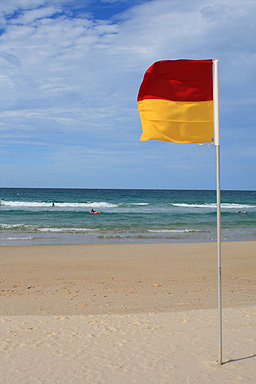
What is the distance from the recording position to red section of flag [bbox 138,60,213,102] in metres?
4.37

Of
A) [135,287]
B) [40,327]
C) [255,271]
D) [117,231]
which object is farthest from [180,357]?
[117,231]

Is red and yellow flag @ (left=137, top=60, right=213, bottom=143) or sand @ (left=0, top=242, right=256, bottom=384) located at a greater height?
red and yellow flag @ (left=137, top=60, right=213, bottom=143)

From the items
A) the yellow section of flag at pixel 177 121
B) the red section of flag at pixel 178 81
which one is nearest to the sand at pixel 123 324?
the yellow section of flag at pixel 177 121

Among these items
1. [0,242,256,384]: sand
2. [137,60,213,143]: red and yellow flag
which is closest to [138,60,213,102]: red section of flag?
[137,60,213,143]: red and yellow flag

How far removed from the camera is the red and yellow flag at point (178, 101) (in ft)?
14.2

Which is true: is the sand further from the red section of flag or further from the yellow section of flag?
the red section of flag

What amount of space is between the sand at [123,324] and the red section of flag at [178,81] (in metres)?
3.02

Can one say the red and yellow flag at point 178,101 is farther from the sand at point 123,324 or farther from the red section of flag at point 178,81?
the sand at point 123,324

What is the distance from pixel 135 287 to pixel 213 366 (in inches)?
187

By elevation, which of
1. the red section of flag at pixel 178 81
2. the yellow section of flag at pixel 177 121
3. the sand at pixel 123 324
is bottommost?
the sand at pixel 123 324

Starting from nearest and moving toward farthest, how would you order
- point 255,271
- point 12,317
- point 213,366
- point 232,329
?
point 213,366
point 232,329
point 12,317
point 255,271

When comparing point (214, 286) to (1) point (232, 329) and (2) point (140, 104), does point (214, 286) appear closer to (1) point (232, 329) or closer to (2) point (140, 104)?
(1) point (232, 329)

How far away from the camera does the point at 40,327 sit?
17.6ft

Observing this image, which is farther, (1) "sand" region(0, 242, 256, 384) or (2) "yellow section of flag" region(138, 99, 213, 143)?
(2) "yellow section of flag" region(138, 99, 213, 143)
